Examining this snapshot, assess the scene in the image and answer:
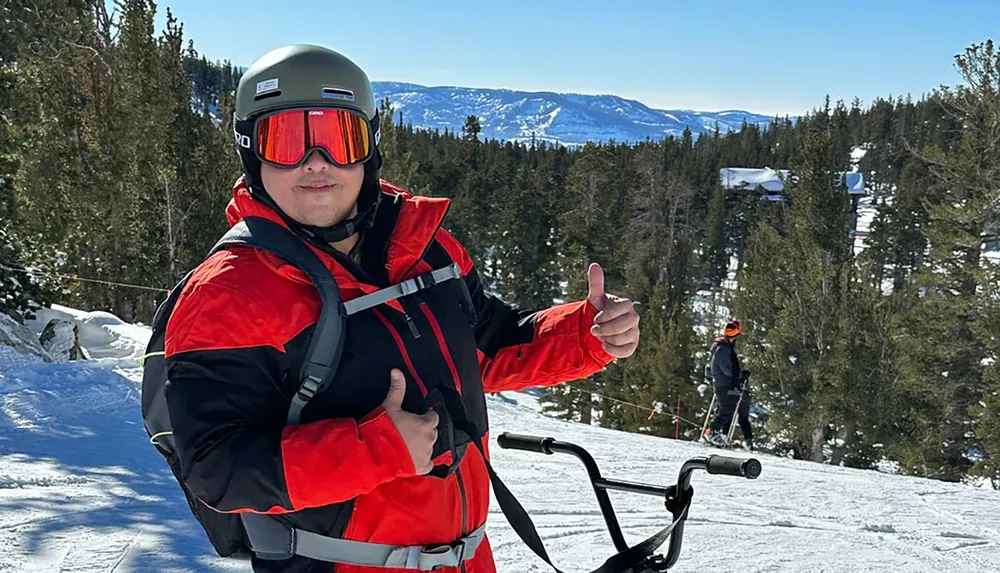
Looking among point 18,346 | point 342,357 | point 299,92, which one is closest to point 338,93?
point 299,92

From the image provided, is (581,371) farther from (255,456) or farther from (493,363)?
(255,456)

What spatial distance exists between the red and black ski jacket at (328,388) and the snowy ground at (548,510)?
2.37m

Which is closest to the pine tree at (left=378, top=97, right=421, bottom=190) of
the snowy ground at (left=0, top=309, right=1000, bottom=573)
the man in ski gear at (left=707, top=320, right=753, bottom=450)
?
the man in ski gear at (left=707, top=320, right=753, bottom=450)

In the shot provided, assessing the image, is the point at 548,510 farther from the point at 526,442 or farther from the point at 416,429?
the point at 416,429

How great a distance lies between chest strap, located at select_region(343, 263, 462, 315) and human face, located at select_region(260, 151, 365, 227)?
236 mm

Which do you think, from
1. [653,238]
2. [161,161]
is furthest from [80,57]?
[653,238]

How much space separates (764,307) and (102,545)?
2979 cm

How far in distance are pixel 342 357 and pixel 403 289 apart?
0.22 metres

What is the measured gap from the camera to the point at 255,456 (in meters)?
1.35

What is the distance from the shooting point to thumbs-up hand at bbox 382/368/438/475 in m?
1.39

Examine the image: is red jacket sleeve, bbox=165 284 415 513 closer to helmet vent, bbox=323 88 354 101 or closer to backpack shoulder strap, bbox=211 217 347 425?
backpack shoulder strap, bbox=211 217 347 425

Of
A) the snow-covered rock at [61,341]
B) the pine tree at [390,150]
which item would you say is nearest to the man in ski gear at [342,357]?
the snow-covered rock at [61,341]

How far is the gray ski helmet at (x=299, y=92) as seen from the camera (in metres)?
1.71

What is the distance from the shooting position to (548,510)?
16.9ft
